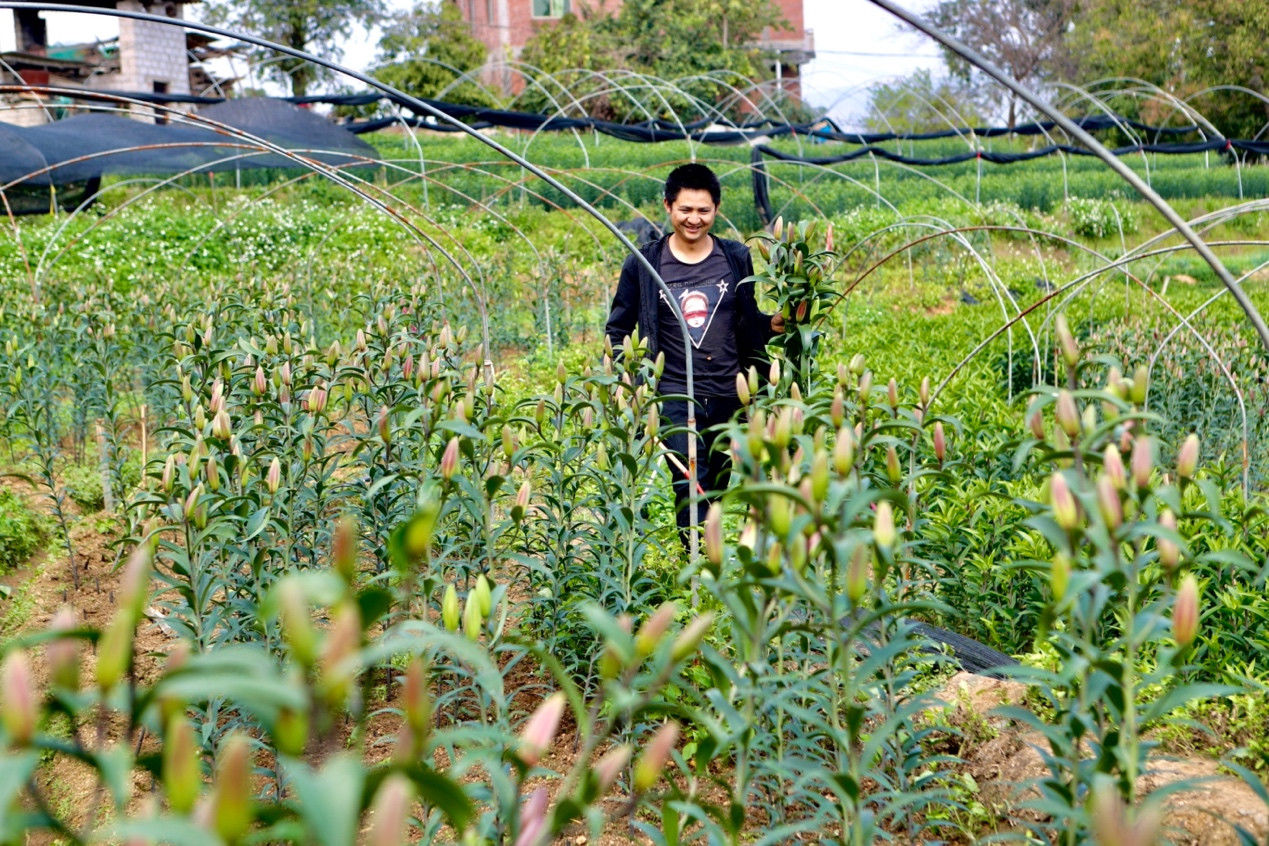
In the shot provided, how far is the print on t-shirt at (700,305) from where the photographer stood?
408 cm

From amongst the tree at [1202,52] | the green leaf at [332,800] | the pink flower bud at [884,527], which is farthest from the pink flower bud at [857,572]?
the tree at [1202,52]

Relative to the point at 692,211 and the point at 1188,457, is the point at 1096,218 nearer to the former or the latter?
the point at 692,211

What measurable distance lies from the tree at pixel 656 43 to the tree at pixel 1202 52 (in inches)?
400

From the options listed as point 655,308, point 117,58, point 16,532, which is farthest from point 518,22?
point 655,308

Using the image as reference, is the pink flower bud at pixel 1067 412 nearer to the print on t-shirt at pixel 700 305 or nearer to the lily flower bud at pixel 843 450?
the lily flower bud at pixel 843 450

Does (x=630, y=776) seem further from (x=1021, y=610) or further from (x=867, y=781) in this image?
(x=1021, y=610)

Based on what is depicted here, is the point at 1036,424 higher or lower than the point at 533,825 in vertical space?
higher

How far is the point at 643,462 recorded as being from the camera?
9.80 ft

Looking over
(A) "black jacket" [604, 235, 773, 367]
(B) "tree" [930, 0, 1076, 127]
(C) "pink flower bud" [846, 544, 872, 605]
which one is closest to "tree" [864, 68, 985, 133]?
(B) "tree" [930, 0, 1076, 127]

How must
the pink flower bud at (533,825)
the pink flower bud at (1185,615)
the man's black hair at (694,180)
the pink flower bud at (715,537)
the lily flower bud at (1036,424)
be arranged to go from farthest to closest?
the man's black hair at (694,180) → the lily flower bud at (1036,424) → the pink flower bud at (715,537) → the pink flower bud at (1185,615) → the pink flower bud at (533,825)

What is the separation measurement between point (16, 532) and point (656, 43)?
3088cm

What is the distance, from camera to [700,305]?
4.09 meters

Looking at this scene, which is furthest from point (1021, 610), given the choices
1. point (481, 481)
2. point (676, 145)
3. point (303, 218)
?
point (676, 145)

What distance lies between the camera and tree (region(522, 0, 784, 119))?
31.0m
